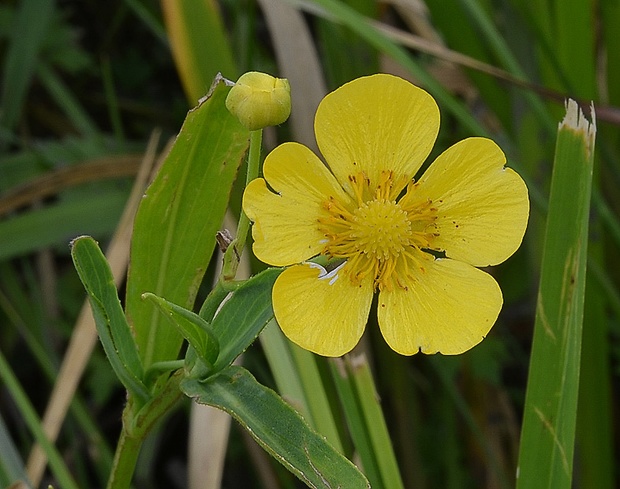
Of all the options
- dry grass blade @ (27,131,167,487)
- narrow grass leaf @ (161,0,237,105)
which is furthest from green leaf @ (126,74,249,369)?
narrow grass leaf @ (161,0,237,105)

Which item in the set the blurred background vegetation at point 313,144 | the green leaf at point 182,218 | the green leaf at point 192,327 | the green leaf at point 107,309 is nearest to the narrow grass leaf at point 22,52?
the blurred background vegetation at point 313,144

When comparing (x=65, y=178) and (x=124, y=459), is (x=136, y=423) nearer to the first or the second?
(x=124, y=459)

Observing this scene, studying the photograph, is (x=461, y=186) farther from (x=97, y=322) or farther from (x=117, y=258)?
(x=117, y=258)

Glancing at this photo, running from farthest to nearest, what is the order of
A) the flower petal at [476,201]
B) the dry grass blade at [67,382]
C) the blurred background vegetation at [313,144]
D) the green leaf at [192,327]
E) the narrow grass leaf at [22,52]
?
the narrow grass leaf at [22,52] < the blurred background vegetation at [313,144] < the dry grass blade at [67,382] < the flower petal at [476,201] < the green leaf at [192,327]

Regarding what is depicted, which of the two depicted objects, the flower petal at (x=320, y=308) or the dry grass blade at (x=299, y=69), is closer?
the flower petal at (x=320, y=308)

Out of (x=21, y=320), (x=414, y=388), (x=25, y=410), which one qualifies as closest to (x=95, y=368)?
(x=21, y=320)

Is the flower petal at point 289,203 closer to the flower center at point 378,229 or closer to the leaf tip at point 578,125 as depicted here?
the flower center at point 378,229
